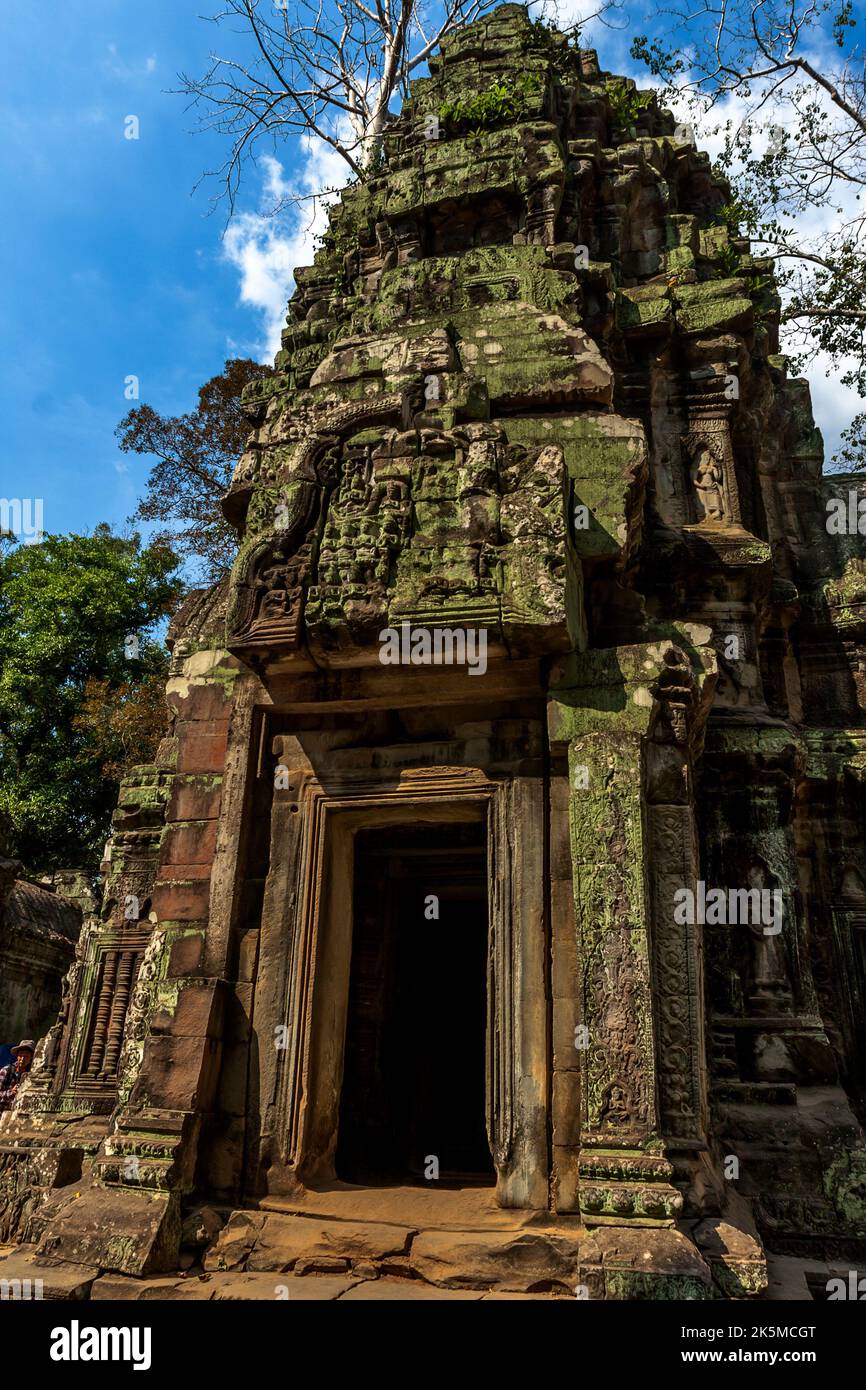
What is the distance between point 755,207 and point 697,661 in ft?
32.1

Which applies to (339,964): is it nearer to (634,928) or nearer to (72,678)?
(634,928)

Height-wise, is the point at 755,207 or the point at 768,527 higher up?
the point at 755,207

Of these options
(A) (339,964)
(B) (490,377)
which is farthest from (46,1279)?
(B) (490,377)

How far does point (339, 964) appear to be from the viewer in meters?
6.36

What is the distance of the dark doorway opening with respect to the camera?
8.09 metres

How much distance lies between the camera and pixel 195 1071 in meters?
5.71

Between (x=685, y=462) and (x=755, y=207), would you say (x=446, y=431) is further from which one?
(x=755, y=207)

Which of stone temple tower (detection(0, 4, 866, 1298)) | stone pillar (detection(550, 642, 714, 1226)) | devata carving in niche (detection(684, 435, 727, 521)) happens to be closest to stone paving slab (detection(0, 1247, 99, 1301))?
stone temple tower (detection(0, 4, 866, 1298))

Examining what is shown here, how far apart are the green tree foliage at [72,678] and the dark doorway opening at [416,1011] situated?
1253 centimetres

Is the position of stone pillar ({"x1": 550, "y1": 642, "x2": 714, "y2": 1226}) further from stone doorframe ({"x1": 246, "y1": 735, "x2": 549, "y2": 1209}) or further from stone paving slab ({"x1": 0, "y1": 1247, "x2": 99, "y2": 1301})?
stone paving slab ({"x1": 0, "y1": 1247, "x2": 99, "y2": 1301})

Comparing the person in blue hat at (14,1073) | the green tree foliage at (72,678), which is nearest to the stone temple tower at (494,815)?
the person in blue hat at (14,1073)

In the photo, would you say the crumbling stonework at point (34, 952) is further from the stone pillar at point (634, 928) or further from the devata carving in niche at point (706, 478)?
the stone pillar at point (634, 928)

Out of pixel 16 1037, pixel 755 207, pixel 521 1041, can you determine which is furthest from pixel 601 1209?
pixel 16 1037

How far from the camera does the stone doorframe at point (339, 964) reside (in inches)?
212
